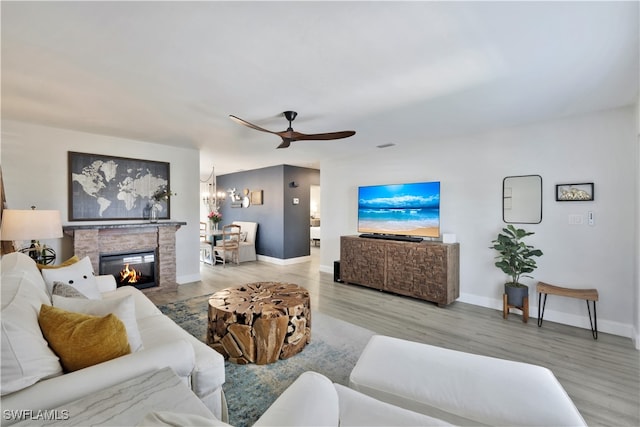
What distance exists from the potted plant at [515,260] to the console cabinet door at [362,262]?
5.34 feet

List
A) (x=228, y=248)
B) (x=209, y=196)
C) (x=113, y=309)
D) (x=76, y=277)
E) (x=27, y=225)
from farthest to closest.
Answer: (x=209, y=196)
(x=228, y=248)
(x=27, y=225)
(x=76, y=277)
(x=113, y=309)

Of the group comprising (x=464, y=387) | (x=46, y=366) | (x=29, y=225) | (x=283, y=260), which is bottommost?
(x=283, y=260)

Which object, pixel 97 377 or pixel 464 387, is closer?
pixel 97 377

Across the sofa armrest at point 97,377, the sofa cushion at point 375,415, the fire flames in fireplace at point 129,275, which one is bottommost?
the fire flames in fireplace at point 129,275

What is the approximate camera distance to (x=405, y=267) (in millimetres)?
4266

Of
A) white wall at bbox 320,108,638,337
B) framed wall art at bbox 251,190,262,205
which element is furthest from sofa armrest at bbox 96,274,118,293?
framed wall art at bbox 251,190,262,205

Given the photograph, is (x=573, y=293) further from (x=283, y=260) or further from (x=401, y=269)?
(x=283, y=260)

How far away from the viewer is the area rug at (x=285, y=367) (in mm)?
1948

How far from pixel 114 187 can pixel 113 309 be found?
12.1ft

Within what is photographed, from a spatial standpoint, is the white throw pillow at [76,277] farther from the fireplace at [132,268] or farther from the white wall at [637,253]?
the white wall at [637,253]

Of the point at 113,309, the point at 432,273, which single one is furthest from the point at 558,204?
the point at 113,309

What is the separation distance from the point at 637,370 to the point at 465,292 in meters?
1.83

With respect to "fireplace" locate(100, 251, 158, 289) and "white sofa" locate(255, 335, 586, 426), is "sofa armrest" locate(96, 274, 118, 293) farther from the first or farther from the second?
"white sofa" locate(255, 335, 586, 426)

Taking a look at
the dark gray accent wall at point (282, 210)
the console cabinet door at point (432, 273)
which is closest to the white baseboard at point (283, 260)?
the dark gray accent wall at point (282, 210)
